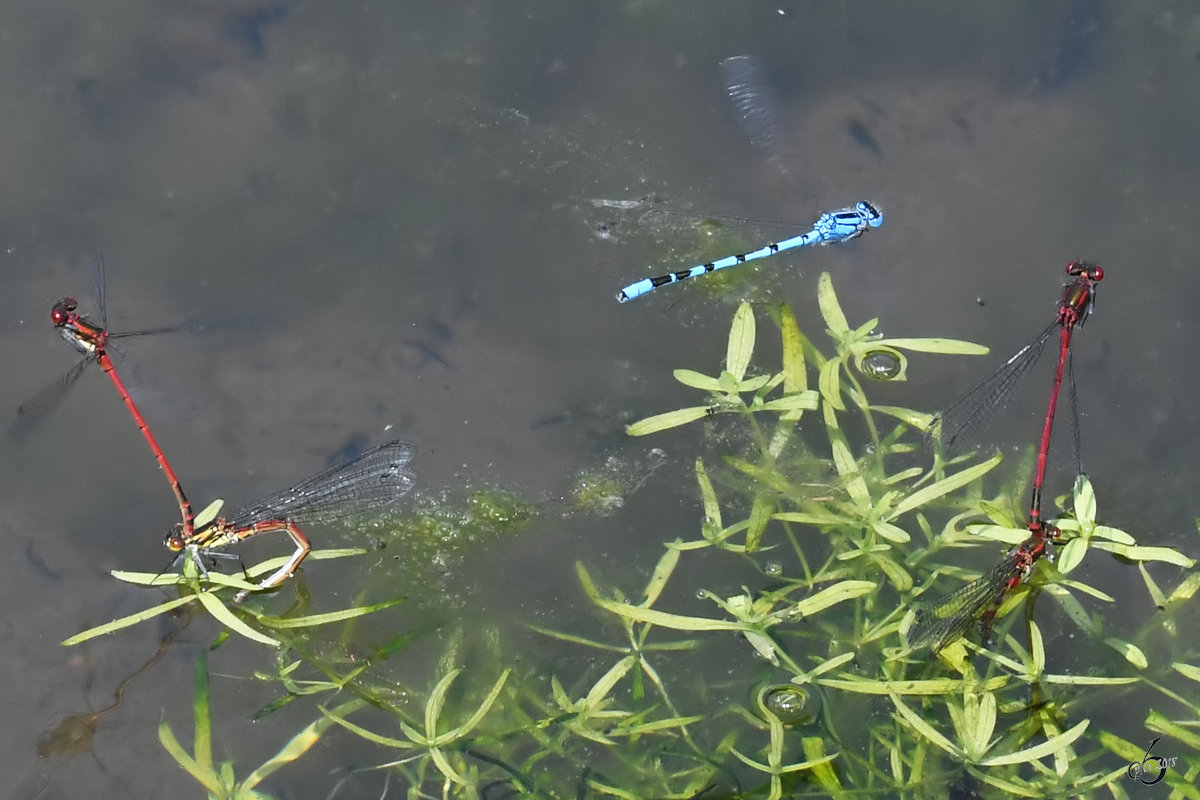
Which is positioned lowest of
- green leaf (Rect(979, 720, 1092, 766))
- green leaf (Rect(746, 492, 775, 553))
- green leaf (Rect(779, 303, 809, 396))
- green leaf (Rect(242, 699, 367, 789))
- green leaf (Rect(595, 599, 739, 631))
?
green leaf (Rect(979, 720, 1092, 766))

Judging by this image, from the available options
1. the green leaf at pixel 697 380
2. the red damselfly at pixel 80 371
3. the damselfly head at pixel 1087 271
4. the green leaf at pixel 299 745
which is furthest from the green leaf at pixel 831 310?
the red damselfly at pixel 80 371

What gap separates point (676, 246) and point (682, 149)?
54 centimetres

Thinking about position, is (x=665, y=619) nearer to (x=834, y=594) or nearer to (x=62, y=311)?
(x=834, y=594)

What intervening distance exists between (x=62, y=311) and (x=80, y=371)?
0.31 m

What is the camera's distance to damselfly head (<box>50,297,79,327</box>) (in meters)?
5.38

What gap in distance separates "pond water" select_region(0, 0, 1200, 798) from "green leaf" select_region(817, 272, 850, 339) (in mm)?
304

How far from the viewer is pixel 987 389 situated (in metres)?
5.58

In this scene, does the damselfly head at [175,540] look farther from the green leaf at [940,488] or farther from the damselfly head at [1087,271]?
the damselfly head at [1087,271]

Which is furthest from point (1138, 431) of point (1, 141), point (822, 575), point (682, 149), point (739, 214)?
point (1, 141)

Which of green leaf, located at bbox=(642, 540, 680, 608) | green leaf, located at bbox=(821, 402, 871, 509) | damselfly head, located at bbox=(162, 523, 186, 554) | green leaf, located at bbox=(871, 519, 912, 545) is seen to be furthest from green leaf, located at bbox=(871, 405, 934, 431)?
damselfly head, located at bbox=(162, 523, 186, 554)

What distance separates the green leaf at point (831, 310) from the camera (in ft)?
17.6

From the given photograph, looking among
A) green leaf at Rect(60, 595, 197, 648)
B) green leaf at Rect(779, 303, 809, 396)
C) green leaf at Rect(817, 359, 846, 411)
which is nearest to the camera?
green leaf at Rect(60, 595, 197, 648)

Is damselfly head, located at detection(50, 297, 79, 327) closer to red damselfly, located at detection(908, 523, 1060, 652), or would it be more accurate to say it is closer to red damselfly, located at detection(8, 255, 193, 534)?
red damselfly, located at detection(8, 255, 193, 534)

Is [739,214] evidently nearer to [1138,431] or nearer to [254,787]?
Answer: [1138,431]
